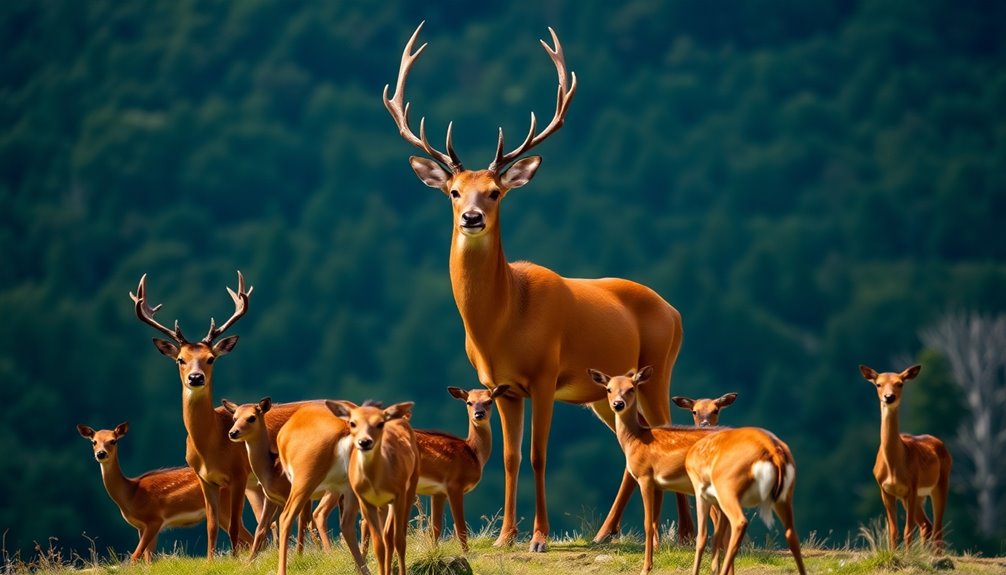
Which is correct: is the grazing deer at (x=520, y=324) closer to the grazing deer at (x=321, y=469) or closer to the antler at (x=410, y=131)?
the antler at (x=410, y=131)

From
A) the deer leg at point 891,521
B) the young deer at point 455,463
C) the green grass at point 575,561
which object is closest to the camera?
the green grass at point 575,561

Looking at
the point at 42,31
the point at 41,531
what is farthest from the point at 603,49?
the point at 41,531

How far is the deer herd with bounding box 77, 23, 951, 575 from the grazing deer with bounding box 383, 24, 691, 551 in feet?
0.05

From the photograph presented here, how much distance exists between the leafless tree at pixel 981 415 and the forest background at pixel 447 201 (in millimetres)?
8465

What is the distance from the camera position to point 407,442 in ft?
43.0

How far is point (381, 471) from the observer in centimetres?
1261

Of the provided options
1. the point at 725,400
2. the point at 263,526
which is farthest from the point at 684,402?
the point at 263,526

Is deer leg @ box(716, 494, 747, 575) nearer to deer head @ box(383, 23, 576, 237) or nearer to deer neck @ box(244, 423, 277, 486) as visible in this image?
deer head @ box(383, 23, 576, 237)

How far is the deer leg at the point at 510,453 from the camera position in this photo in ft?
49.2

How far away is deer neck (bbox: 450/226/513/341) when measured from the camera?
15.2m

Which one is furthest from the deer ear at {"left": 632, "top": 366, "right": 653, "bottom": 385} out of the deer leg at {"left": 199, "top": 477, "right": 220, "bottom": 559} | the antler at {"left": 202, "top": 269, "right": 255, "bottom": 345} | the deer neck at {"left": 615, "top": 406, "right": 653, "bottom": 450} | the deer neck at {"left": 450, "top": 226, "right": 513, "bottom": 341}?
the deer leg at {"left": 199, "top": 477, "right": 220, "bottom": 559}

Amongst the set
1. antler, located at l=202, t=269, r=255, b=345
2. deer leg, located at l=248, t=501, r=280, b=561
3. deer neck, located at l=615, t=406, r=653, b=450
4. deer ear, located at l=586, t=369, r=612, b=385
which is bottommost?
deer leg, located at l=248, t=501, r=280, b=561

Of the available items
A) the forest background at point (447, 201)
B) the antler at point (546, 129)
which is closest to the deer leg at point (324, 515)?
the antler at point (546, 129)

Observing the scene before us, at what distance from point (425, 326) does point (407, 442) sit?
7871cm
